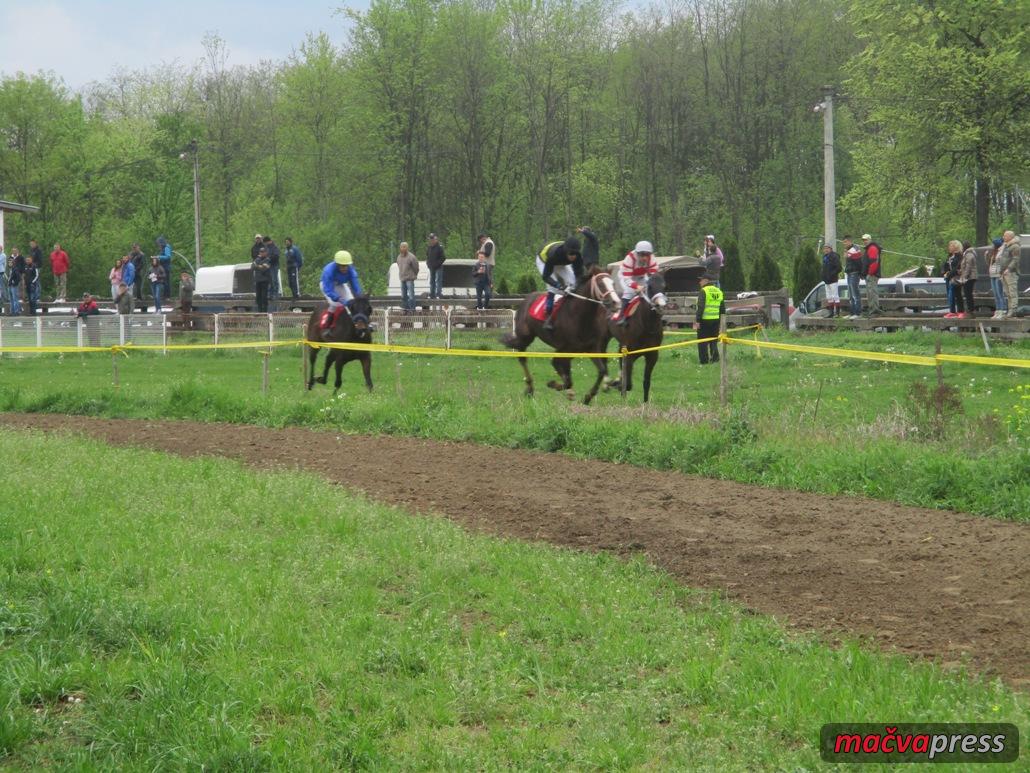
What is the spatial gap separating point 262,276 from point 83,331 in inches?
209

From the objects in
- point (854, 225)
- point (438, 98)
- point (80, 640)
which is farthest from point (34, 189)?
point (80, 640)

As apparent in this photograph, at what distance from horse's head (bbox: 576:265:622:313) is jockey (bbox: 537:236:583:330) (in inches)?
10.5

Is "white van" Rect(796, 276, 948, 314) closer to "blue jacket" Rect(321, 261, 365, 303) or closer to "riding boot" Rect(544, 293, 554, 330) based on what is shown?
"riding boot" Rect(544, 293, 554, 330)

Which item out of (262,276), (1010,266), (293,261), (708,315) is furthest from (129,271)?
(1010,266)

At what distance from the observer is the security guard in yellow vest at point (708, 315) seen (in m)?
24.3

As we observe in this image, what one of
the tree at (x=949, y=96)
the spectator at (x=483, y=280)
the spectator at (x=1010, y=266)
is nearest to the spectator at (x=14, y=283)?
the spectator at (x=483, y=280)

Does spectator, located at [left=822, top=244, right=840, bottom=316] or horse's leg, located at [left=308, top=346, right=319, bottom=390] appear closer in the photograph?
A: horse's leg, located at [left=308, top=346, right=319, bottom=390]

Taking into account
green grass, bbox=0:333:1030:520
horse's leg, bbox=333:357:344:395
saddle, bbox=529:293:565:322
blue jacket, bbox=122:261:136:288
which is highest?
blue jacket, bbox=122:261:136:288

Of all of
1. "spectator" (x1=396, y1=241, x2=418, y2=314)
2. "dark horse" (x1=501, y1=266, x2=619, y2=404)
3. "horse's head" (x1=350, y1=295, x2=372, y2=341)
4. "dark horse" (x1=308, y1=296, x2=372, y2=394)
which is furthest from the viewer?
"spectator" (x1=396, y1=241, x2=418, y2=314)

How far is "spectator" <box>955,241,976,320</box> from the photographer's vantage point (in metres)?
28.2

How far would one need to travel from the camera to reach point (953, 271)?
2877 cm

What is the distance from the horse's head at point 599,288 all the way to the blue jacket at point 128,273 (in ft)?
75.7

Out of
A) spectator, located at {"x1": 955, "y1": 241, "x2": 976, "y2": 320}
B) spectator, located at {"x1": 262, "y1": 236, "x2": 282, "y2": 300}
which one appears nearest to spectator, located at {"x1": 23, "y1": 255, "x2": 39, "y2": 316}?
spectator, located at {"x1": 262, "y1": 236, "x2": 282, "y2": 300}

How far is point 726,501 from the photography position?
1155 centimetres
